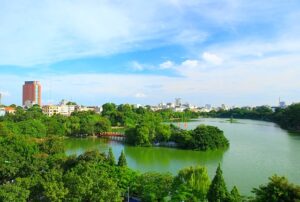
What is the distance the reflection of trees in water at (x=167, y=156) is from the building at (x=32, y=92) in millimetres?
69825

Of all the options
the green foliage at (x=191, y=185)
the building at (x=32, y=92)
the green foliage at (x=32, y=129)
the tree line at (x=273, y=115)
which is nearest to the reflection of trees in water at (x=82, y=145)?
the green foliage at (x=32, y=129)

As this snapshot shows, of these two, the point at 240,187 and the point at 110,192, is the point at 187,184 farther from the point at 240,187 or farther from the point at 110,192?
the point at 240,187

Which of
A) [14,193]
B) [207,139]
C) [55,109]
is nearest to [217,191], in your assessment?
[14,193]

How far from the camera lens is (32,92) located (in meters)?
92.0

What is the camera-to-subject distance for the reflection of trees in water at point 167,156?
20.9 metres

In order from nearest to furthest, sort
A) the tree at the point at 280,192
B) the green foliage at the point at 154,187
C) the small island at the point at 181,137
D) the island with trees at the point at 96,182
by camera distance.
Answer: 1. the tree at the point at 280,192
2. the island with trees at the point at 96,182
3. the green foliage at the point at 154,187
4. the small island at the point at 181,137

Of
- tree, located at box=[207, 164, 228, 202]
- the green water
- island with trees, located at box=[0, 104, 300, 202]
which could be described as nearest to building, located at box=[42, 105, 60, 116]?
the green water

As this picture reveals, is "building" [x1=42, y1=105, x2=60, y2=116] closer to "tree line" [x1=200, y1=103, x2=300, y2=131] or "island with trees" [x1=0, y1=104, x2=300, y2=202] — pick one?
"tree line" [x1=200, y1=103, x2=300, y2=131]

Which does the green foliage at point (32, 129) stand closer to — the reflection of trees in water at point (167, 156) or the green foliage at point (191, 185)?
the reflection of trees in water at point (167, 156)

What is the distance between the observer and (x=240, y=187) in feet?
48.6

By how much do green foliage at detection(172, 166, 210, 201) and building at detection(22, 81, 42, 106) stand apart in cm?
8565

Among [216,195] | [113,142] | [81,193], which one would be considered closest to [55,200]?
[81,193]

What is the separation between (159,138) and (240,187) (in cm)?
1456

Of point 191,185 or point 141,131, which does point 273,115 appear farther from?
point 191,185
